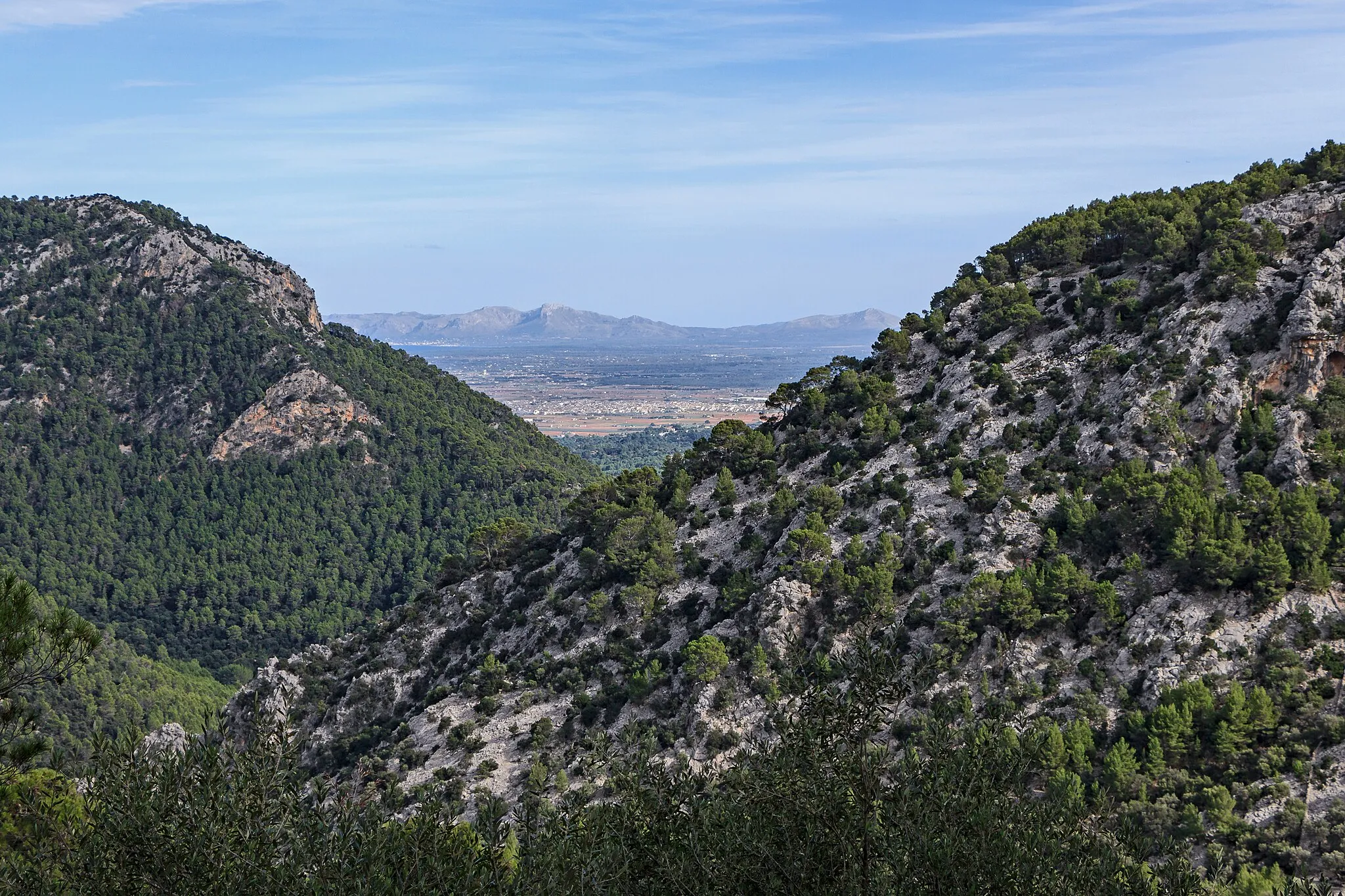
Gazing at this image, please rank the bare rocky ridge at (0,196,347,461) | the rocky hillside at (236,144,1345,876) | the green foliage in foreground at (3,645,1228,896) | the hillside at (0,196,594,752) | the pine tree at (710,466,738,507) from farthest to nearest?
the bare rocky ridge at (0,196,347,461) < the hillside at (0,196,594,752) < the pine tree at (710,466,738,507) < the rocky hillside at (236,144,1345,876) < the green foliage in foreground at (3,645,1228,896)

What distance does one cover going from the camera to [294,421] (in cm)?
12756

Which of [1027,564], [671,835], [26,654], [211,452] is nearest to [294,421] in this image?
[211,452]

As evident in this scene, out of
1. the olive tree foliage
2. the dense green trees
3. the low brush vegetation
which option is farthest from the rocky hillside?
the dense green trees

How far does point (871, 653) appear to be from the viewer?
1847 centimetres

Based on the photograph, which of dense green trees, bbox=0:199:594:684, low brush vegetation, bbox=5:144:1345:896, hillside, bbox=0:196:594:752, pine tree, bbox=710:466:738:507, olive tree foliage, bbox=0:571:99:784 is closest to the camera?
low brush vegetation, bbox=5:144:1345:896

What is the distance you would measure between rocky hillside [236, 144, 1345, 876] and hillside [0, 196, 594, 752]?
53.2 metres

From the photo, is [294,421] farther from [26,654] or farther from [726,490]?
[26,654]

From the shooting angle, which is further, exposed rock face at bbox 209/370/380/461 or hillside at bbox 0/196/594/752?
exposed rock face at bbox 209/370/380/461

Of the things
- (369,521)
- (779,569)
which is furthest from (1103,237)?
(369,521)

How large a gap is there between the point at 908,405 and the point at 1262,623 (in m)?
23.1

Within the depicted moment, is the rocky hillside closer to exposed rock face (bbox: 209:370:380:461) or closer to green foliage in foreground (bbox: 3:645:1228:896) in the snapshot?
green foliage in foreground (bbox: 3:645:1228:896)

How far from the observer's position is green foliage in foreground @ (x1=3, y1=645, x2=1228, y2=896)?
15227 mm

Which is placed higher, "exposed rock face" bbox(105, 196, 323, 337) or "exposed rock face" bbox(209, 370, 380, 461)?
"exposed rock face" bbox(105, 196, 323, 337)

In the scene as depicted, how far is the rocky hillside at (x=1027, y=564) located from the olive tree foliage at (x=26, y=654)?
21.6 meters
